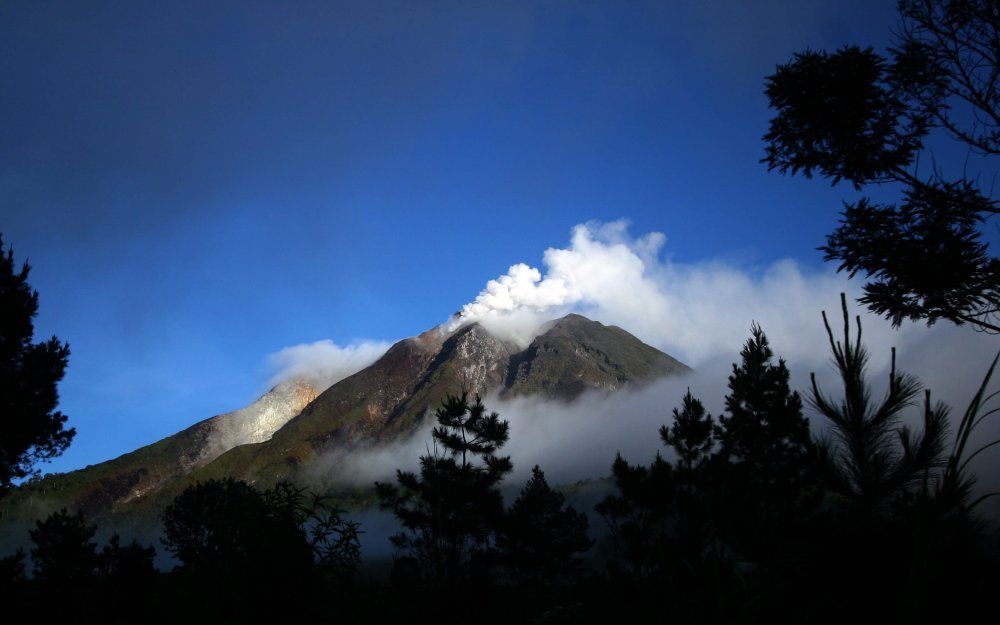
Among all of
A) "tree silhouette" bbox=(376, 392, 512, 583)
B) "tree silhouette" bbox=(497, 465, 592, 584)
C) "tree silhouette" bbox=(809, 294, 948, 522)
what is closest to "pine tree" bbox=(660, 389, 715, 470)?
"tree silhouette" bbox=(376, 392, 512, 583)

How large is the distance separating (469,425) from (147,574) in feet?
57.4

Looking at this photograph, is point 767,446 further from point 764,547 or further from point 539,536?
point 764,547

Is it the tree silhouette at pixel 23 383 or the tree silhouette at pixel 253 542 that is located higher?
the tree silhouette at pixel 23 383

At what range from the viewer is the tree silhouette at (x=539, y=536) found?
32.5m

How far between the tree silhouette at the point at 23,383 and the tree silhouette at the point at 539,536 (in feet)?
75.5

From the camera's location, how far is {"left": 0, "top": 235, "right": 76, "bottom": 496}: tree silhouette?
15.4 metres

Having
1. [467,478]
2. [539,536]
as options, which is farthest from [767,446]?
[539,536]

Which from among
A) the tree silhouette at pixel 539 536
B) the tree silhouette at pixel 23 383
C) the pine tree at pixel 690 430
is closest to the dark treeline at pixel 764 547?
the tree silhouette at pixel 23 383

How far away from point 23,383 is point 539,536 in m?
28.3

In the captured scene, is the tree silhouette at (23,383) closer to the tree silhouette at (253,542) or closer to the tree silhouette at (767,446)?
the tree silhouette at (253,542)

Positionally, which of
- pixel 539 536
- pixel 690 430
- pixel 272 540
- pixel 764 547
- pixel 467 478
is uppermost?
pixel 272 540

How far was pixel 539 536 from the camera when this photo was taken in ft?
112

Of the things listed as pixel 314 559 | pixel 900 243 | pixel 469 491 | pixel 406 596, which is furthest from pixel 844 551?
pixel 469 491

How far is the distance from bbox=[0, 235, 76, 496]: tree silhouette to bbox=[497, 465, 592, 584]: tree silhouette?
23023 millimetres
